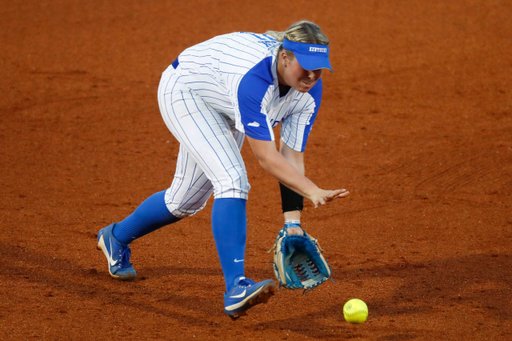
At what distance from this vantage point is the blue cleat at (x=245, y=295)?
9.34 ft

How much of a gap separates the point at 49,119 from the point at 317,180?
139 inches

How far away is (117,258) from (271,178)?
2.51m

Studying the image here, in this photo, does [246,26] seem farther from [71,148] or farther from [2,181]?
[2,181]

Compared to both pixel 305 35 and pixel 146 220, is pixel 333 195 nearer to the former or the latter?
pixel 305 35

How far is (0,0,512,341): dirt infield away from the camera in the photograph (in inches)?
136

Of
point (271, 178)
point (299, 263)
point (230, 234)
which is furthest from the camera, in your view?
point (271, 178)

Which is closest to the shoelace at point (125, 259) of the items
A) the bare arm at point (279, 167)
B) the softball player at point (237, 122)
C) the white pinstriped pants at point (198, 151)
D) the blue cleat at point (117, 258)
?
the blue cleat at point (117, 258)

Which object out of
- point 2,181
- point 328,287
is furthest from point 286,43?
point 2,181

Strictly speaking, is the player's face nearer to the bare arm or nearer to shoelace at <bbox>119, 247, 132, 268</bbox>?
the bare arm

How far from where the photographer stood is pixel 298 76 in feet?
9.46

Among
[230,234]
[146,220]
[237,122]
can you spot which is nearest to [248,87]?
[237,122]

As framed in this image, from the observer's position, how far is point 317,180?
5961 mm

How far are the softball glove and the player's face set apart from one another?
83 centimetres

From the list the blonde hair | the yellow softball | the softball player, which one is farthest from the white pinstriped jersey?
the yellow softball
